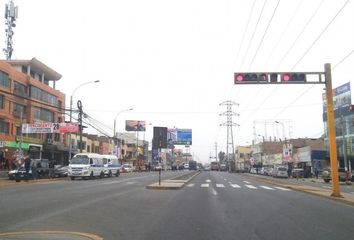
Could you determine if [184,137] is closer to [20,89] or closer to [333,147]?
[20,89]

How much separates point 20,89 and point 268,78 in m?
49.2

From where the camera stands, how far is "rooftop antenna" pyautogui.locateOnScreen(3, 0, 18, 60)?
8199 cm

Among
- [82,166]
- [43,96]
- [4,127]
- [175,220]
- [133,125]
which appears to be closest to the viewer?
[175,220]

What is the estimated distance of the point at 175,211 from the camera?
676 inches

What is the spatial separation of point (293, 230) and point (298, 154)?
8959cm

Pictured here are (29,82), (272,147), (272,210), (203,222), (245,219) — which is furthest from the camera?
(272,147)

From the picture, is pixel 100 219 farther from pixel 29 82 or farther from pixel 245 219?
pixel 29 82

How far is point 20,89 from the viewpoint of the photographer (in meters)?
69.4

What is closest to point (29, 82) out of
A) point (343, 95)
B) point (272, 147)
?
point (343, 95)

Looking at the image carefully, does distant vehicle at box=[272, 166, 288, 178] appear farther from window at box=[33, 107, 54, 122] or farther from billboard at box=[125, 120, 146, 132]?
billboard at box=[125, 120, 146, 132]

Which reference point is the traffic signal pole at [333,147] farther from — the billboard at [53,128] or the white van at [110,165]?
the billboard at [53,128]

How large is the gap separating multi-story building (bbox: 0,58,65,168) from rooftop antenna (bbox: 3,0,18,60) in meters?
8.26

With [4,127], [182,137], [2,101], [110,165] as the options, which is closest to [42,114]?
[4,127]

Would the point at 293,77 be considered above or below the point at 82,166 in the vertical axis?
above
